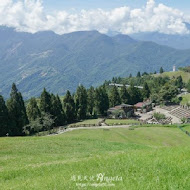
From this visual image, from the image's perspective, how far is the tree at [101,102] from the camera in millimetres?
98562

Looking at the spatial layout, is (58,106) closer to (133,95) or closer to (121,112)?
(121,112)

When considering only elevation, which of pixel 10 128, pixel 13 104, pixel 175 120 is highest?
A: pixel 13 104

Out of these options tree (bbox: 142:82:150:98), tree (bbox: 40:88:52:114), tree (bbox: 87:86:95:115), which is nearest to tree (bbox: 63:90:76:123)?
tree (bbox: 40:88:52:114)

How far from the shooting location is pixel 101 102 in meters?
98.8

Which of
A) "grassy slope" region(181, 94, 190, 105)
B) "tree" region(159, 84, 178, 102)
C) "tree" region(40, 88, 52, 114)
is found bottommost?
"grassy slope" region(181, 94, 190, 105)

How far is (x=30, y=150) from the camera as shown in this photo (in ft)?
87.6

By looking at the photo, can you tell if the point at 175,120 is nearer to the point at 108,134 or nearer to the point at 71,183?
the point at 108,134

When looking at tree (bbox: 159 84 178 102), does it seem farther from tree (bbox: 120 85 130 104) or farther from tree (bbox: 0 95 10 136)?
tree (bbox: 0 95 10 136)

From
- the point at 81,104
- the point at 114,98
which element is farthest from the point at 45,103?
the point at 114,98

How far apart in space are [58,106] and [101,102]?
77.2 ft

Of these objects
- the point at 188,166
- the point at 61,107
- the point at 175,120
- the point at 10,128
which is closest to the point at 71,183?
the point at 188,166

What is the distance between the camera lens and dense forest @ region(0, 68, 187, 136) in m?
65.7

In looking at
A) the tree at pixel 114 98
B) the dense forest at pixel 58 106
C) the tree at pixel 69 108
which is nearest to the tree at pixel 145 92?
the dense forest at pixel 58 106

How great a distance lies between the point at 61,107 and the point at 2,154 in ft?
189
